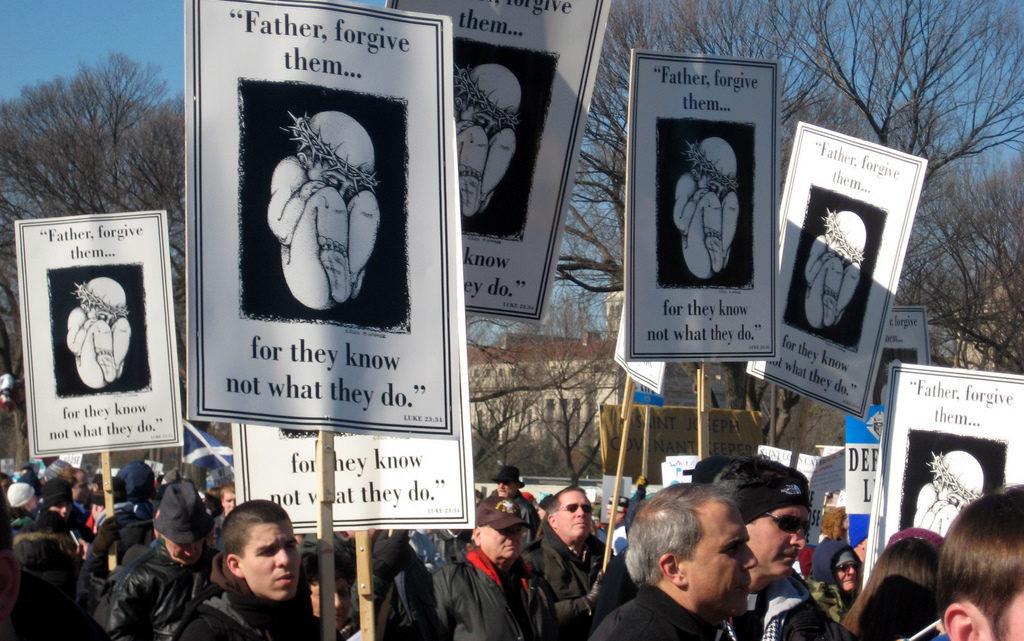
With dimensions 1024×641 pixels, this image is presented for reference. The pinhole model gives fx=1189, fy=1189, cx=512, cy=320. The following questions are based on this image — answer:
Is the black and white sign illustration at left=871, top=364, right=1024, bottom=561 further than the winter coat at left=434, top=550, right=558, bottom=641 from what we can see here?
Yes

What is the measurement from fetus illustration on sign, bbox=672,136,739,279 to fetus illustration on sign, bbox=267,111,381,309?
7.36ft

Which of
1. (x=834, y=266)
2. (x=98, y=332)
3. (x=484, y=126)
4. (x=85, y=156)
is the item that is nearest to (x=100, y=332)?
(x=98, y=332)

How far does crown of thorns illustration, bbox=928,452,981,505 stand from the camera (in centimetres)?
557

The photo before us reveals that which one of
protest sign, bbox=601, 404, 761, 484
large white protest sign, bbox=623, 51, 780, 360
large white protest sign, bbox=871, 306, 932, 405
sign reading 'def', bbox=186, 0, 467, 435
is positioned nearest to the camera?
sign reading 'def', bbox=186, 0, 467, 435

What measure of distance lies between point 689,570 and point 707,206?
2776 mm

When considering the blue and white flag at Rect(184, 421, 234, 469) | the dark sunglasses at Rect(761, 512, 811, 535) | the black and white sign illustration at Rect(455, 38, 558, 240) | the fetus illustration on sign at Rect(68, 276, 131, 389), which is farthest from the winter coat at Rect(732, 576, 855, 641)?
the blue and white flag at Rect(184, 421, 234, 469)

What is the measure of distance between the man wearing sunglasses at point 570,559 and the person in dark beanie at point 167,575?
6.46ft

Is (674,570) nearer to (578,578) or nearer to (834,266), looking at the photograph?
(578,578)

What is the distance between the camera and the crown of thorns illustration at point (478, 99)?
4.67 m

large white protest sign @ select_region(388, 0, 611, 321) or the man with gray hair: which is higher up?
large white protest sign @ select_region(388, 0, 611, 321)

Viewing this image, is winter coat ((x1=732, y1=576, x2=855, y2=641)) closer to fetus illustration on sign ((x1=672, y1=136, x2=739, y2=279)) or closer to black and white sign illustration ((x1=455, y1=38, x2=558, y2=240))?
black and white sign illustration ((x1=455, y1=38, x2=558, y2=240))

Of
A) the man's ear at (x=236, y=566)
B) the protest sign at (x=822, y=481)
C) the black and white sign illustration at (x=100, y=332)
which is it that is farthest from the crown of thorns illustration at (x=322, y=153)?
the protest sign at (x=822, y=481)

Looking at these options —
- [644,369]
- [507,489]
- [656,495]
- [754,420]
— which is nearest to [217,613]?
[656,495]

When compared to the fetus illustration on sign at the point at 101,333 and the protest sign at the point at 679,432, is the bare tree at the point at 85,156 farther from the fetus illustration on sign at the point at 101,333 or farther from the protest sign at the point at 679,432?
the fetus illustration on sign at the point at 101,333
